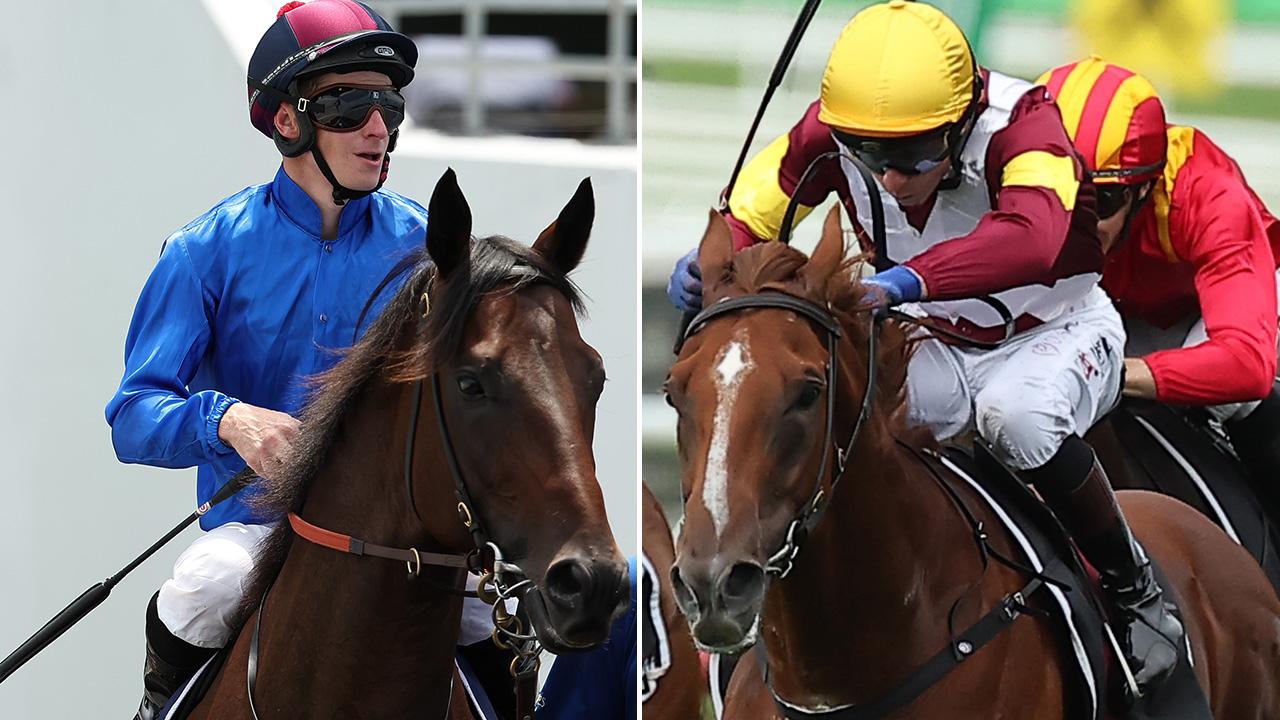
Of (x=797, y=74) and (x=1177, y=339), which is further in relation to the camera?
(x=797, y=74)

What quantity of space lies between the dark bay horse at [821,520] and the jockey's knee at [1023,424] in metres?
0.12

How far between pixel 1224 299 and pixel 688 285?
1399 mm

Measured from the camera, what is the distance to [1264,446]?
333cm

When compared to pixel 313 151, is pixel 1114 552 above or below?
below

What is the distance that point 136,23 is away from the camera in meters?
3.71

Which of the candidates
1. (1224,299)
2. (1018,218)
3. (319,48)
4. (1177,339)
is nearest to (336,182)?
(319,48)

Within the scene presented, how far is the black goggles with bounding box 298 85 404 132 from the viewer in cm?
219

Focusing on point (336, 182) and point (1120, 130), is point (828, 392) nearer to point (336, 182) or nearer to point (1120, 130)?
point (336, 182)

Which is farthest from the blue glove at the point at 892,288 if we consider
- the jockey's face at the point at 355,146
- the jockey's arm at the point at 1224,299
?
the jockey's arm at the point at 1224,299

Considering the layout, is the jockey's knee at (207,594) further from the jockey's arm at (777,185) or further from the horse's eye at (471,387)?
the jockey's arm at (777,185)

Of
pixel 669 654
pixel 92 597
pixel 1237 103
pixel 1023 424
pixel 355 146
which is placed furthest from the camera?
pixel 1237 103

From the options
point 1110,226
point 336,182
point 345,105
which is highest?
point 345,105

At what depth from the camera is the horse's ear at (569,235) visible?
1.91 meters

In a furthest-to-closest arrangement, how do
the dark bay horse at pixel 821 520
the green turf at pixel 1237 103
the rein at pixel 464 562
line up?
the green turf at pixel 1237 103, the dark bay horse at pixel 821 520, the rein at pixel 464 562
